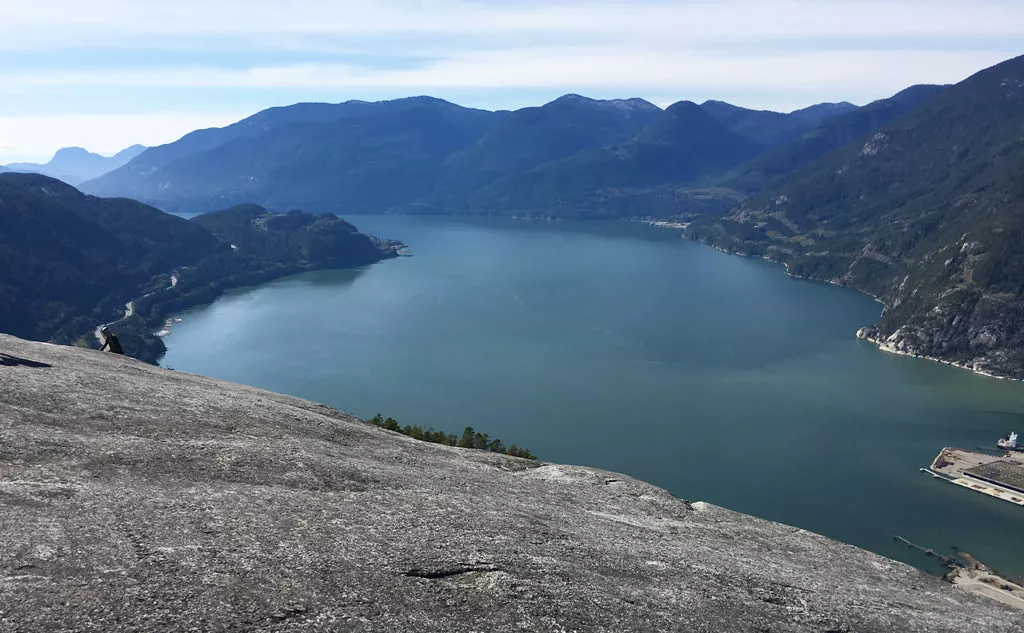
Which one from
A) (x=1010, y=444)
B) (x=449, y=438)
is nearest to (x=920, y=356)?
(x=1010, y=444)

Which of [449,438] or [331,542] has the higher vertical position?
[331,542]

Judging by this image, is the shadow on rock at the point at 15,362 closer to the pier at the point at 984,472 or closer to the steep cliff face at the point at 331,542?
the steep cliff face at the point at 331,542

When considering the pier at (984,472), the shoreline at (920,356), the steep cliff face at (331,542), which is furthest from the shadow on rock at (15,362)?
the shoreline at (920,356)

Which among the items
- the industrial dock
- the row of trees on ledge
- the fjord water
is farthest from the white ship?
the row of trees on ledge

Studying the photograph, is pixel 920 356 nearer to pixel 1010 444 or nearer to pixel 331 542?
pixel 1010 444

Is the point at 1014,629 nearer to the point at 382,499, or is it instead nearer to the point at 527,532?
the point at 527,532

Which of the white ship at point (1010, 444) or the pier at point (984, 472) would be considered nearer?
the pier at point (984, 472)

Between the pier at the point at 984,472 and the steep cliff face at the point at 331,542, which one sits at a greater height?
the steep cliff face at the point at 331,542
